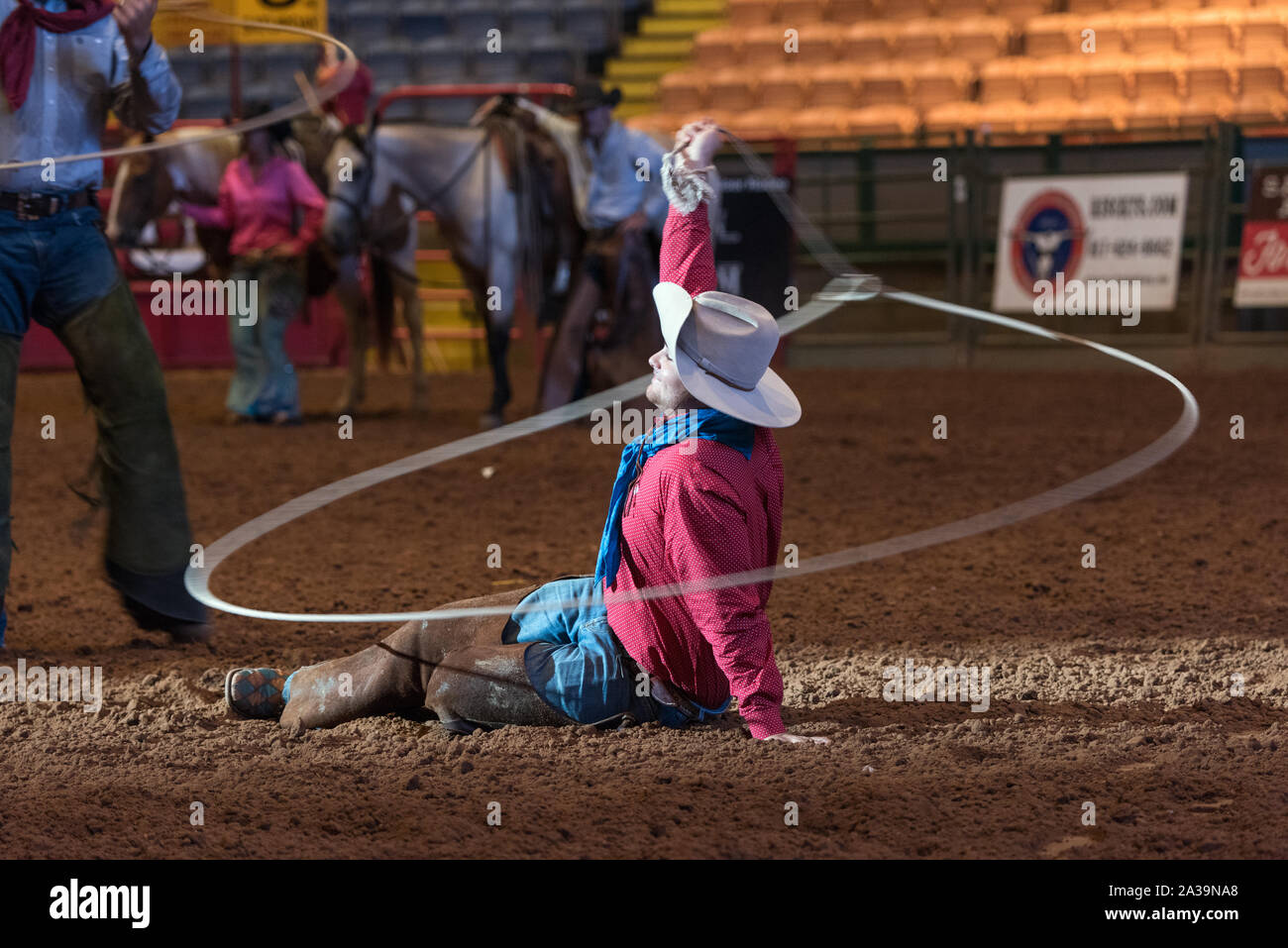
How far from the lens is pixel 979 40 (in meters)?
15.5

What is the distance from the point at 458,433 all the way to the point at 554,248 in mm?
1508

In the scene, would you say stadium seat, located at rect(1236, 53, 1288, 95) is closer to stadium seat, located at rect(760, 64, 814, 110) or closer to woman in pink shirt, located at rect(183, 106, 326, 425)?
stadium seat, located at rect(760, 64, 814, 110)

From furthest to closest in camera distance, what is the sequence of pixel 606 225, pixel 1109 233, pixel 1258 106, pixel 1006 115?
pixel 1006 115
pixel 1258 106
pixel 1109 233
pixel 606 225

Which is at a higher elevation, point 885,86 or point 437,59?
point 437,59

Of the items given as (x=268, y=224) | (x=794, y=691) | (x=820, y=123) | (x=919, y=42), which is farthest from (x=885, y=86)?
(x=794, y=691)

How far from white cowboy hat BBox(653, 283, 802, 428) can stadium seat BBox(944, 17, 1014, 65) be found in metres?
13.4

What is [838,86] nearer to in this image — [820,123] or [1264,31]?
[820,123]

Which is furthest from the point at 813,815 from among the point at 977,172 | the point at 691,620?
the point at 977,172

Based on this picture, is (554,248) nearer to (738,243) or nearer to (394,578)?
(738,243)

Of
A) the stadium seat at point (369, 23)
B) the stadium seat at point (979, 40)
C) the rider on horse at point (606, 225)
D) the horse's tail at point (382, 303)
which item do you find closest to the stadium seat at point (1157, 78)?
the stadium seat at point (979, 40)

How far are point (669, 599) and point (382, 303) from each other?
7425mm

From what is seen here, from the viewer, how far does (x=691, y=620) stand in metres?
3.17

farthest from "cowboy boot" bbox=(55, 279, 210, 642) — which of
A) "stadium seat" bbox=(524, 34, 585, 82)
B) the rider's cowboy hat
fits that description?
"stadium seat" bbox=(524, 34, 585, 82)

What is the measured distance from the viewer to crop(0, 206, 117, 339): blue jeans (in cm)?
409
